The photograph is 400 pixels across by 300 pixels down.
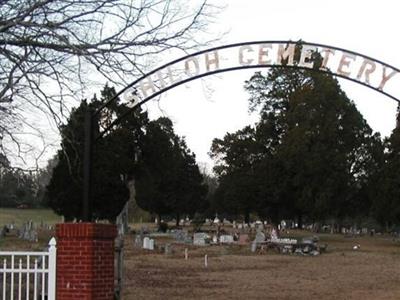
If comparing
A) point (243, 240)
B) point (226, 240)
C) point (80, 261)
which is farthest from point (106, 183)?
point (80, 261)

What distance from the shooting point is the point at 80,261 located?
10375mm

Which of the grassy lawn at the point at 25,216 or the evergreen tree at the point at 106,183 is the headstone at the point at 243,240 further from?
the grassy lawn at the point at 25,216

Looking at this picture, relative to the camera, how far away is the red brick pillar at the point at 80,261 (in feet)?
33.9

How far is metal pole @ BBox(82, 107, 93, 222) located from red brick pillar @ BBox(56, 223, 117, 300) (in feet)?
2.18

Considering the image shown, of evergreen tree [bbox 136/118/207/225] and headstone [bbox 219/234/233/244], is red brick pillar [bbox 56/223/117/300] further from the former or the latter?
evergreen tree [bbox 136/118/207/225]

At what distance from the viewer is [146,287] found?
67.5 ft

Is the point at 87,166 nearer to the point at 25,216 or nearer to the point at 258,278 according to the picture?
the point at 258,278

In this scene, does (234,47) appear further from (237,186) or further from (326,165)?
(237,186)

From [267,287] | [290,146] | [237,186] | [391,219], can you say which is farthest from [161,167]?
[267,287]

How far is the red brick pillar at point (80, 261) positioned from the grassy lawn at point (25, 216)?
7271 centimetres

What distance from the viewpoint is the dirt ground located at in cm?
1925

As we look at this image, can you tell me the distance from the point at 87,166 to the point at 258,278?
14.6 meters

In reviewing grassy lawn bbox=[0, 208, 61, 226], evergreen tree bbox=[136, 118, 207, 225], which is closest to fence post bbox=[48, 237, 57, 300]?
evergreen tree bbox=[136, 118, 207, 225]

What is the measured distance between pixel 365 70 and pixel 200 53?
2.69m
